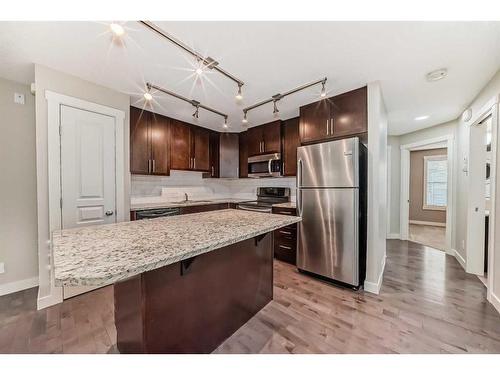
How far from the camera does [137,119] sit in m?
3.03

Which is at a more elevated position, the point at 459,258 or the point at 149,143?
the point at 149,143

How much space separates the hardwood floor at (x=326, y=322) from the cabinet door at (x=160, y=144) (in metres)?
1.77

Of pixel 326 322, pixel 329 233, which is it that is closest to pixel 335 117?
pixel 329 233

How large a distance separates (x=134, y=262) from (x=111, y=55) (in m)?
1.94

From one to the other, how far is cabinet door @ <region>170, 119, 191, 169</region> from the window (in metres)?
6.97

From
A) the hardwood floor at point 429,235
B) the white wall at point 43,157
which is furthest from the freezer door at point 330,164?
the hardwood floor at point 429,235

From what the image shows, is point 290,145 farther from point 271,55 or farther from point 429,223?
point 429,223

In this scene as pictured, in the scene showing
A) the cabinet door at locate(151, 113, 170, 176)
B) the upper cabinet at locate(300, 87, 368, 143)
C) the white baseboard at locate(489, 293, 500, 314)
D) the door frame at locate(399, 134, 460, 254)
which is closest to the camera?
the white baseboard at locate(489, 293, 500, 314)

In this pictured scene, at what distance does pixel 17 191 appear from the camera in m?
2.37

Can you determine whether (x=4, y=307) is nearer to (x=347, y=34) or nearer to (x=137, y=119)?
(x=137, y=119)

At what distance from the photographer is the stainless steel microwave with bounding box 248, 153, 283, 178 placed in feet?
11.9

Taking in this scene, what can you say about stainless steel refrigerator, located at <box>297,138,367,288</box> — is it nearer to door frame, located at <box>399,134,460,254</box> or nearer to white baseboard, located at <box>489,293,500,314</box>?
white baseboard, located at <box>489,293,500,314</box>

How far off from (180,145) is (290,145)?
191cm

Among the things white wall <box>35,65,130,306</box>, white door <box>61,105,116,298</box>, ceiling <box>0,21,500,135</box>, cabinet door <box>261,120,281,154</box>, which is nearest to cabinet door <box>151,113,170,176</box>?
ceiling <box>0,21,500,135</box>
